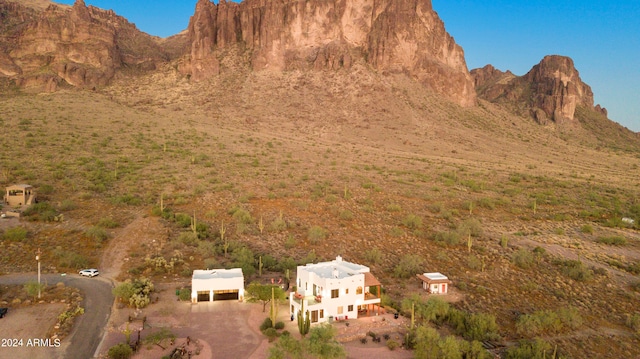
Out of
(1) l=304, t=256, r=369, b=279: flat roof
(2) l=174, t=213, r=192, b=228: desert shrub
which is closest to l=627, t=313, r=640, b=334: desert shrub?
(1) l=304, t=256, r=369, b=279: flat roof

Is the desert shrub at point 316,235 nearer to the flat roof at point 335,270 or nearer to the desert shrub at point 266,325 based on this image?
the flat roof at point 335,270

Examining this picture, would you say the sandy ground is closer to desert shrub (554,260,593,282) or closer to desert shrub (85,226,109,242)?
desert shrub (85,226,109,242)

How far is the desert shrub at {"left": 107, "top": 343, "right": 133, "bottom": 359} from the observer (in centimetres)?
1600

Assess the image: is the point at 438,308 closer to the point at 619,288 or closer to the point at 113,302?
the point at 619,288

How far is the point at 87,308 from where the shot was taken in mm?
20016

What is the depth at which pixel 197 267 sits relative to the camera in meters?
25.9

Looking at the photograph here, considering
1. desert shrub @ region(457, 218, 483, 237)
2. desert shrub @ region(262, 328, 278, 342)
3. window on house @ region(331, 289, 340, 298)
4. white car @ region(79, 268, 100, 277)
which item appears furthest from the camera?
desert shrub @ region(457, 218, 483, 237)

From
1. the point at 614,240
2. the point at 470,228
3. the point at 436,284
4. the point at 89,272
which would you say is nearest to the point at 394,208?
the point at 470,228

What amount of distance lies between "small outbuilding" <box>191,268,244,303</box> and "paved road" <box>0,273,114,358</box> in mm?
3725

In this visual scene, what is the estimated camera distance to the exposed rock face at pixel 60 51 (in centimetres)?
8175

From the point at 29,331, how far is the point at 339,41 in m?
81.5

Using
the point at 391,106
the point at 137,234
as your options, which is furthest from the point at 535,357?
the point at 391,106

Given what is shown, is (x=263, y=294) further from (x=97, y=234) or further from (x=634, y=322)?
(x=634, y=322)

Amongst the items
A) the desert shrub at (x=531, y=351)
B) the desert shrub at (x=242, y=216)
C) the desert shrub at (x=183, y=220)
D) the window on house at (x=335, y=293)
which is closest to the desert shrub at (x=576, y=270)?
the desert shrub at (x=531, y=351)
